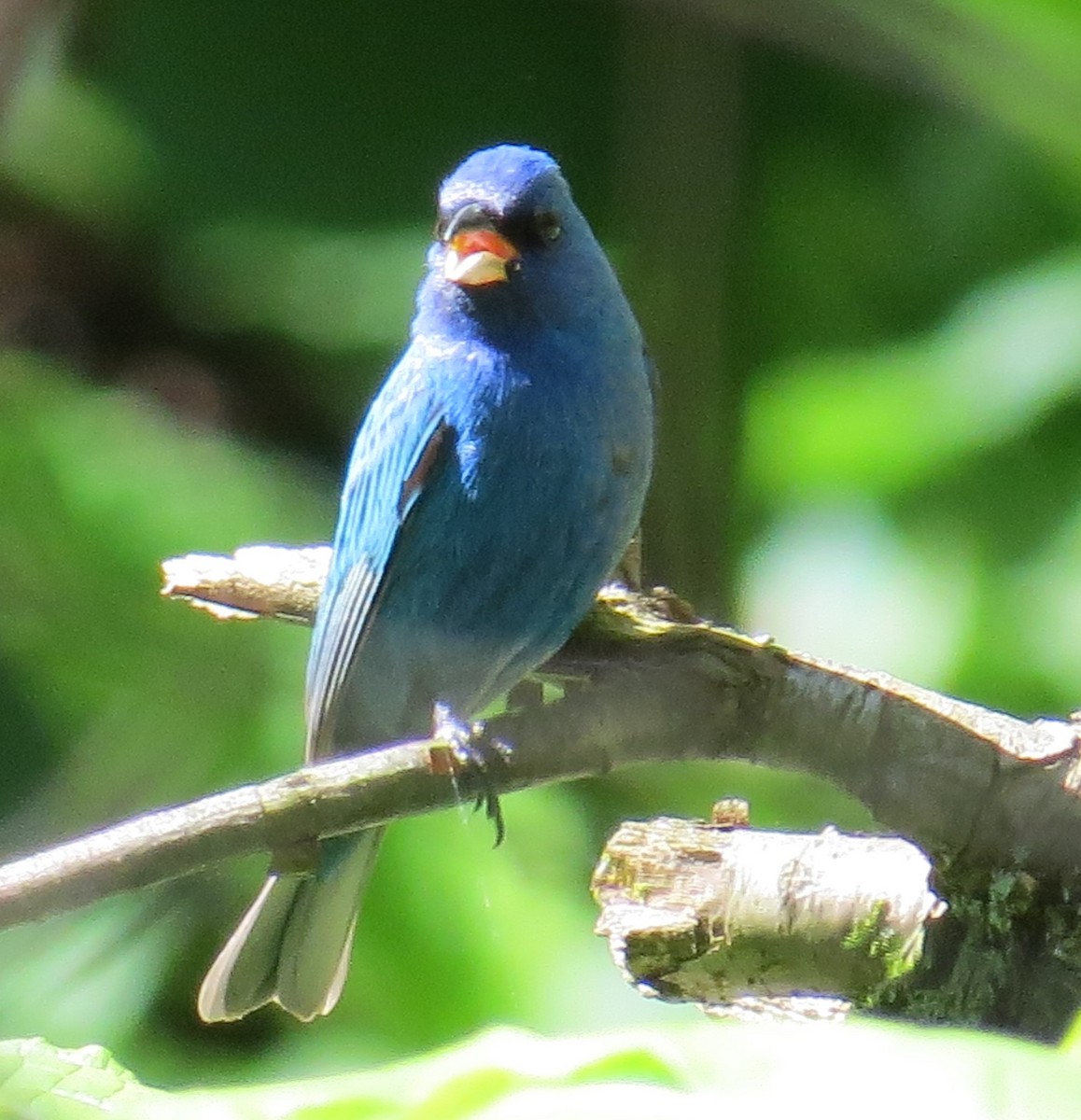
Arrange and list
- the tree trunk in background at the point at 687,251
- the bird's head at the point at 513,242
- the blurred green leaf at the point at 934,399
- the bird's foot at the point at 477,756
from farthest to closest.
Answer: the blurred green leaf at the point at 934,399 → the tree trunk in background at the point at 687,251 → the bird's head at the point at 513,242 → the bird's foot at the point at 477,756

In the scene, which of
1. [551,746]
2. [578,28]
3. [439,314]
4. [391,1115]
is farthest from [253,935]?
[578,28]

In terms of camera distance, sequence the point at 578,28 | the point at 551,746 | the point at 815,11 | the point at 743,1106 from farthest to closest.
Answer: the point at 578,28, the point at 815,11, the point at 551,746, the point at 743,1106

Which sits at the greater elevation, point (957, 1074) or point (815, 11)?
point (815, 11)

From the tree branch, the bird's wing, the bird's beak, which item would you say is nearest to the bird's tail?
the bird's wing

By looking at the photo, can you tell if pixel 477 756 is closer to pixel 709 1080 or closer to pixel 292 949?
pixel 292 949

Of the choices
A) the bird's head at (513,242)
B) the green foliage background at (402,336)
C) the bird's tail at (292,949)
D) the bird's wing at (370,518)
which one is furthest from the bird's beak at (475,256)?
the bird's tail at (292,949)

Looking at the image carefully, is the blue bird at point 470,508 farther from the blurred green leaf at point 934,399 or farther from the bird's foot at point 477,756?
the blurred green leaf at point 934,399

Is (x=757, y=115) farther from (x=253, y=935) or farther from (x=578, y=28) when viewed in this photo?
(x=253, y=935)
